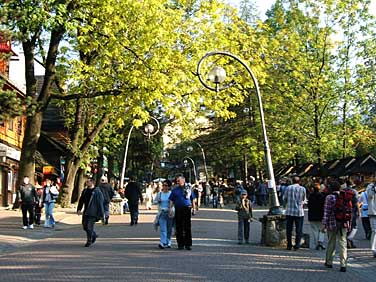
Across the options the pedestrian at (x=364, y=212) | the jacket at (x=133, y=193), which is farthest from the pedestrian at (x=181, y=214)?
the jacket at (x=133, y=193)

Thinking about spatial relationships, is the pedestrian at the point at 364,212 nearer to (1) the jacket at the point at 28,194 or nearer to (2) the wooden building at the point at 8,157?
(1) the jacket at the point at 28,194

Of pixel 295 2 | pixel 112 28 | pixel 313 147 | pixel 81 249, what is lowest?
pixel 81 249

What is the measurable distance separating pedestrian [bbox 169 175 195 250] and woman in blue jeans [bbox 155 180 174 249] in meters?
0.33

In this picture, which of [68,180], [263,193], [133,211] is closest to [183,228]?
[133,211]

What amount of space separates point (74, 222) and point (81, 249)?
11309 millimetres

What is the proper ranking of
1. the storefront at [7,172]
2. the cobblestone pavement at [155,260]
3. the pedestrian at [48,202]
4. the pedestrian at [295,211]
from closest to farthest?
the cobblestone pavement at [155,260] < the pedestrian at [295,211] < the pedestrian at [48,202] < the storefront at [7,172]

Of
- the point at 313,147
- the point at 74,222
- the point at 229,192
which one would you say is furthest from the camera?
the point at 229,192

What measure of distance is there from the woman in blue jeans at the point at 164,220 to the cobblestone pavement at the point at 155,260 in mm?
293

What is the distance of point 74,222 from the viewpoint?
1064 inches

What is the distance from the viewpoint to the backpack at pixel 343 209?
12.6 metres

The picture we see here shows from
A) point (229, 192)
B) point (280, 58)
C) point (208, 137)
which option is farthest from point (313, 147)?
point (208, 137)

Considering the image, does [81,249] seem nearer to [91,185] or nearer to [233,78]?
[91,185]

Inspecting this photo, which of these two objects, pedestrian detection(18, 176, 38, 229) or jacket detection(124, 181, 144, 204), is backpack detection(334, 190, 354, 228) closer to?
pedestrian detection(18, 176, 38, 229)

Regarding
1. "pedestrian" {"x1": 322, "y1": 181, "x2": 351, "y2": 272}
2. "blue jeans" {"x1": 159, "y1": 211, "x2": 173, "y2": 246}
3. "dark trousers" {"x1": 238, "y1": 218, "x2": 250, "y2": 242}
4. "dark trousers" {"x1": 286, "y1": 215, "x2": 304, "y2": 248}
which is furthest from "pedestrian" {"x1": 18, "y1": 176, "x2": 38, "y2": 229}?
"pedestrian" {"x1": 322, "y1": 181, "x2": 351, "y2": 272}
